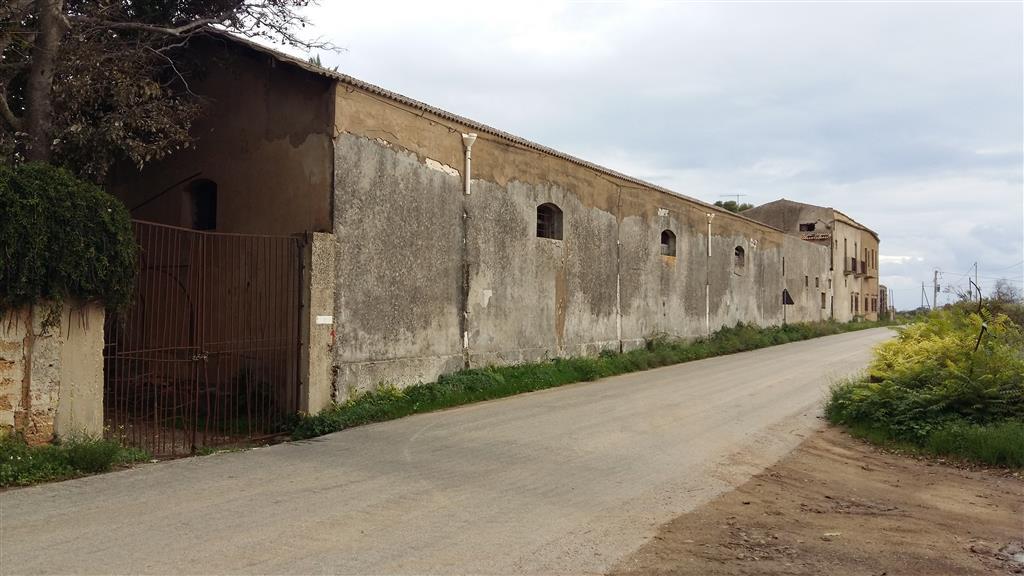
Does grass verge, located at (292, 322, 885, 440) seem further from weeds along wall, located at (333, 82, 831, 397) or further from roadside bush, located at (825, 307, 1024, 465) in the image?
roadside bush, located at (825, 307, 1024, 465)

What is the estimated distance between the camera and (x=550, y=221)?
683 inches

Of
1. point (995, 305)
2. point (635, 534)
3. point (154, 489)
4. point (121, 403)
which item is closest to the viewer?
point (635, 534)

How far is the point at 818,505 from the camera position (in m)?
7.08

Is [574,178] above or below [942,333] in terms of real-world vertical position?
above

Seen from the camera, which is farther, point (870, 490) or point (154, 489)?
point (870, 490)

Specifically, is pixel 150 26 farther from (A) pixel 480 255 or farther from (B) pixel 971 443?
(B) pixel 971 443

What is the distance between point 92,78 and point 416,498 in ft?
25.4

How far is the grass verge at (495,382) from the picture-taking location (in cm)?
1068

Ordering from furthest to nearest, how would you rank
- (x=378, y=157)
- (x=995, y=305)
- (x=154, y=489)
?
(x=995, y=305), (x=378, y=157), (x=154, y=489)

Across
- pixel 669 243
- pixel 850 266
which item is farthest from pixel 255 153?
pixel 850 266

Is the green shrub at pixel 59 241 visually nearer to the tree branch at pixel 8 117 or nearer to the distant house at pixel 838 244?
the tree branch at pixel 8 117

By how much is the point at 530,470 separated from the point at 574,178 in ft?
36.2

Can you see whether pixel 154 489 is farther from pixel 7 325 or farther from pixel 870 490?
pixel 870 490

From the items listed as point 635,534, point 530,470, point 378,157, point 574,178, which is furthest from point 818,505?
point 574,178
